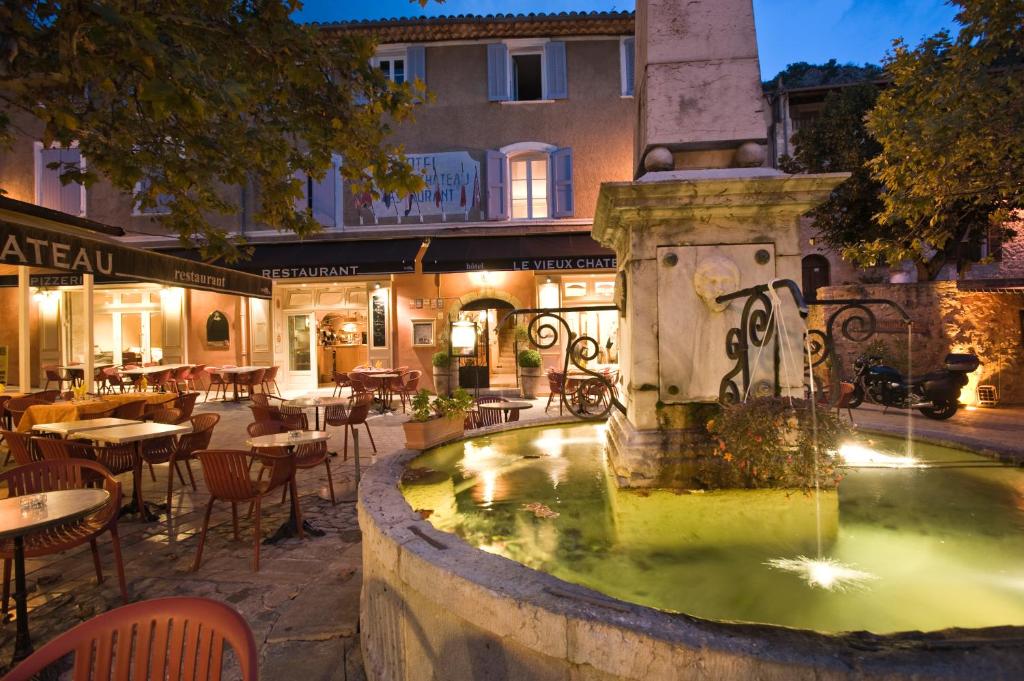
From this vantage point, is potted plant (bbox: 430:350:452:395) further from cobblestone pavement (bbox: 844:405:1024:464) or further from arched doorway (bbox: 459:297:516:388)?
cobblestone pavement (bbox: 844:405:1024:464)

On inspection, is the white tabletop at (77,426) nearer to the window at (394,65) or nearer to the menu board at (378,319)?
the menu board at (378,319)

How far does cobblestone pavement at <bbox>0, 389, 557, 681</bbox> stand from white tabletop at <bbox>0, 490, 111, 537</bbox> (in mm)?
750

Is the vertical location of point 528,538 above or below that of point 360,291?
below

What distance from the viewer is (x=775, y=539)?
7.61 ft

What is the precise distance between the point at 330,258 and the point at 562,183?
20.4 feet

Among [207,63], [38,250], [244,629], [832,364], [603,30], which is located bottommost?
[244,629]

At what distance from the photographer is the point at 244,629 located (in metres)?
1.39

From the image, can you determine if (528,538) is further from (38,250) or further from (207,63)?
(38,250)

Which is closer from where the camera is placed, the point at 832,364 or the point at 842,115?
the point at 832,364

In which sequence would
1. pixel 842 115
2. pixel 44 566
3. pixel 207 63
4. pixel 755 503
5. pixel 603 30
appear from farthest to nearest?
pixel 603 30
pixel 842 115
pixel 44 566
pixel 207 63
pixel 755 503

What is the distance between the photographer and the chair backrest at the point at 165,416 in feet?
21.9

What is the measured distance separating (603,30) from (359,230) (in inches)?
321

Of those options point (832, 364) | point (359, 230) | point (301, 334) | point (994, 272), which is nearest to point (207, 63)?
point (832, 364)

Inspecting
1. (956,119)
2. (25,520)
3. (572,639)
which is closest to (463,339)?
(25,520)
